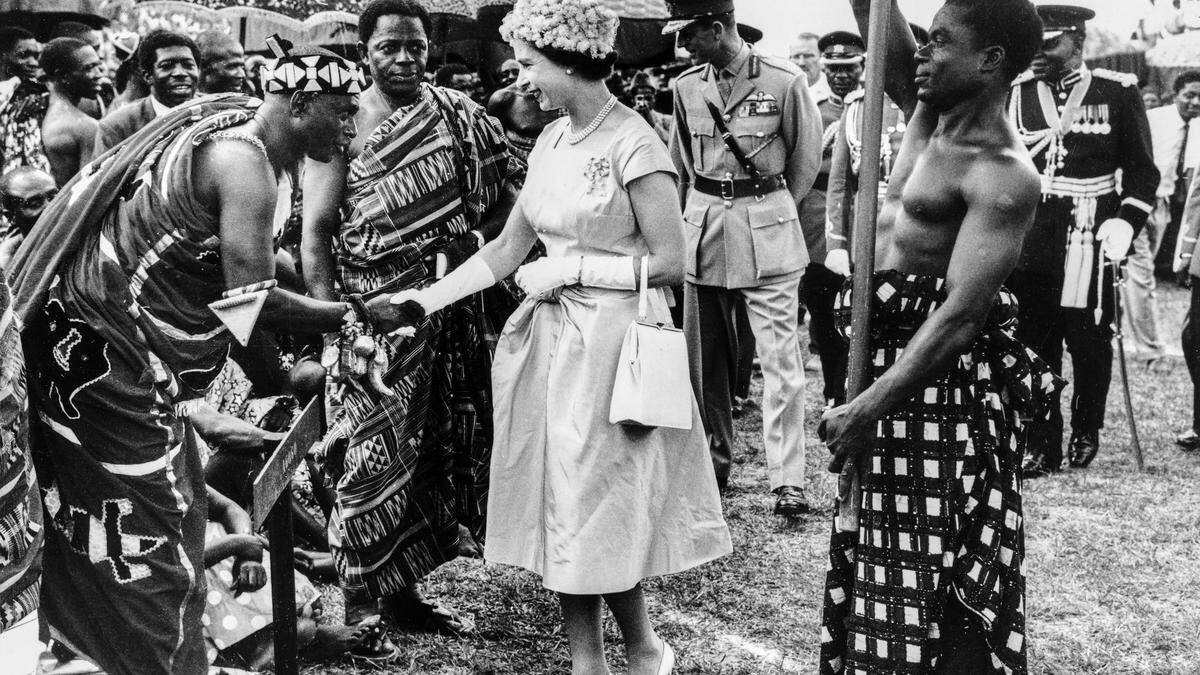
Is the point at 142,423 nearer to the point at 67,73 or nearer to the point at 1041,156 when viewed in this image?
the point at 67,73

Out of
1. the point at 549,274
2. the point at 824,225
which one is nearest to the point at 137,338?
the point at 549,274

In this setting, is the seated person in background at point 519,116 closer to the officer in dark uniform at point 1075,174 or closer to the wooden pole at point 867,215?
the wooden pole at point 867,215

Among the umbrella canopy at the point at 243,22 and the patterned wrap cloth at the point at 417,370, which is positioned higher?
the umbrella canopy at the point at 243,22

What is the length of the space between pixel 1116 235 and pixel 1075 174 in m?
0.40

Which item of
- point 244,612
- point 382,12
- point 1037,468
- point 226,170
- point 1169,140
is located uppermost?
point 382,12

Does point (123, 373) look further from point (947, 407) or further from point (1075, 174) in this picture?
point (1075, 174)

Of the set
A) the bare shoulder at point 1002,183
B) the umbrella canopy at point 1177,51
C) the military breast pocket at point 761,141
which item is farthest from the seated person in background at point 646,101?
the bare shoulder at point 1002,183

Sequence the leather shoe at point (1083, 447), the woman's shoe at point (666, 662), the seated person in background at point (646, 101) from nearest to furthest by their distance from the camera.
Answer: the woman's shoe at point (666, 662), the leather shoe at point (1083, 447), the seated person in background at point (646, 101)

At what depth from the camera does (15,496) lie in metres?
2.63

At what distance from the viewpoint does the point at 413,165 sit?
3986 mm

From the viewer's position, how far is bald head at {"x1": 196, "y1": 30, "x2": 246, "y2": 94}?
19.1ft

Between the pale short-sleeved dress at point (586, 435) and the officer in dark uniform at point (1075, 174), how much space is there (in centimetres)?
333

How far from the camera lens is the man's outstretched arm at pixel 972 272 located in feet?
9.22

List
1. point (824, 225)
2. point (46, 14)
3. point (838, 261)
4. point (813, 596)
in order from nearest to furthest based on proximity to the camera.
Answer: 1. point (813, 596)
2. point (838, 261)
3. point (46, 14)
4. point (824, 225)
